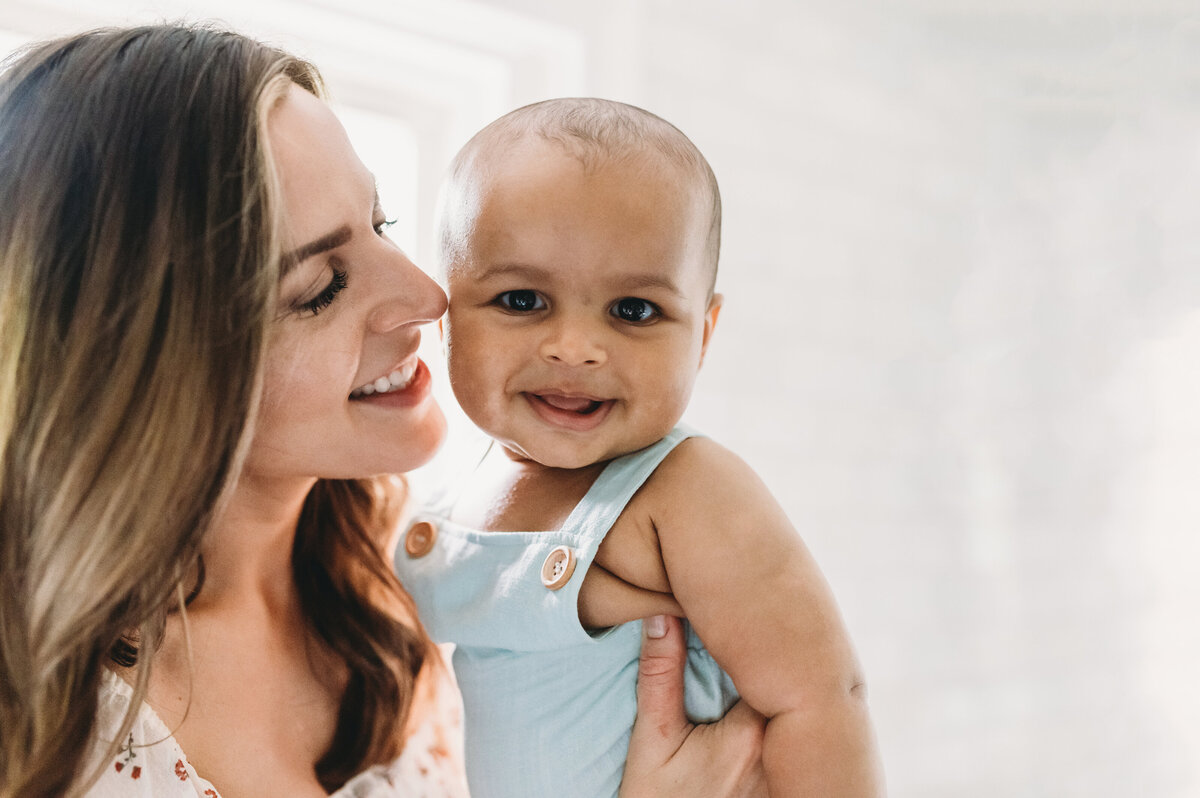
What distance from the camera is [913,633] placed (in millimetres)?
2162

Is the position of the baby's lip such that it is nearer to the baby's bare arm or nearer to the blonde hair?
the baby's bare arm

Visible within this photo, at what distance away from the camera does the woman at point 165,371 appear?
3.30ft

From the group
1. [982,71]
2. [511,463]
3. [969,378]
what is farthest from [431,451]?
[982,71]

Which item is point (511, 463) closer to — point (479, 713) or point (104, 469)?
point (479, 713)

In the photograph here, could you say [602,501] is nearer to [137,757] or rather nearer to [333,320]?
[333,320]

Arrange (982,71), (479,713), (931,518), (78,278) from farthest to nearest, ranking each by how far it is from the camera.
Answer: (931,518) → (982,71) → (479,713) → (78,278)

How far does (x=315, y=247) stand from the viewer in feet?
3.54

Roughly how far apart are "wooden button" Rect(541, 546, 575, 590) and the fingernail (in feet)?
0.42

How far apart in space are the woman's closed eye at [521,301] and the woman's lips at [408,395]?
0.19m

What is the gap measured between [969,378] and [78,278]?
5.54 ft

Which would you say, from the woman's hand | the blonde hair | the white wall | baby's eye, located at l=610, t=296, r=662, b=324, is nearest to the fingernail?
the woman's hand

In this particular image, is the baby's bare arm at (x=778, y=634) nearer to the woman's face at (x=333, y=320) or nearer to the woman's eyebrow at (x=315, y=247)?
the woman's face at (x=333, y=320)

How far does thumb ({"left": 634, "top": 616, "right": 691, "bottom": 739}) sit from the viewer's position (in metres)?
1.10

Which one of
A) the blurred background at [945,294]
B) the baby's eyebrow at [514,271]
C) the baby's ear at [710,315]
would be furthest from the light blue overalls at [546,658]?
the blurred background at [945,294]
